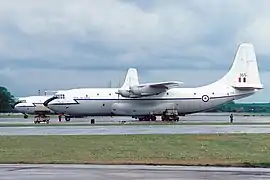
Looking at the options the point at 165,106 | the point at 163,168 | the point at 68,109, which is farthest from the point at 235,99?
the point at 163,168

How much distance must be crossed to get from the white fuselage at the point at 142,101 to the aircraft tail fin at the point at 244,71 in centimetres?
91

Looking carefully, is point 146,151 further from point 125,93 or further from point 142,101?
point 142,101

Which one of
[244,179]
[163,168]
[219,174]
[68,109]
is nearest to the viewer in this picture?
[244,179]

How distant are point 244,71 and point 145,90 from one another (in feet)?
40.4

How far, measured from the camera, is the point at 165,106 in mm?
76688

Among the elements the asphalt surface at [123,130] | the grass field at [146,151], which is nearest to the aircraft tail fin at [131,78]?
the asphalt surface at [123,130]

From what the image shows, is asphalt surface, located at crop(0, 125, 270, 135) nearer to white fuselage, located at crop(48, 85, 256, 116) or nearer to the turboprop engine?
the turboprop engine

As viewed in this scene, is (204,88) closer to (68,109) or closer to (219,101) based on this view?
(219,101)

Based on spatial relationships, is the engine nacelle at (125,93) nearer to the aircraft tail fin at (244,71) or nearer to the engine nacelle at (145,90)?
the engine nacelle at (145,90)

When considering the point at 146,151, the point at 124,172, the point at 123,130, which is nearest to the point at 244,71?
the point at 123,130

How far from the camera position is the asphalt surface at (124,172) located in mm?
15336

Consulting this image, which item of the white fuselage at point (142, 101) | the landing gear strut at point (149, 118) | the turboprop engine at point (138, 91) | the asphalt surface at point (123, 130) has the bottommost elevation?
the asphalt surface at point (123, 130)

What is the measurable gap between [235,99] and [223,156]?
5556 cm

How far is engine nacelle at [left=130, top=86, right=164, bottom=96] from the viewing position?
75012 mm
